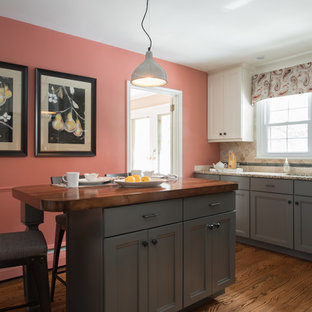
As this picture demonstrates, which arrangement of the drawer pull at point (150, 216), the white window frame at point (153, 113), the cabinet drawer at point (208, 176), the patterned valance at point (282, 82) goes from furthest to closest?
1. the white window frame at point (153, 113)
2. the cabinet drawer at point (208, 176)
3. the patterned valance at point (282, 82)
4. the drawer pull at point (150, 216)

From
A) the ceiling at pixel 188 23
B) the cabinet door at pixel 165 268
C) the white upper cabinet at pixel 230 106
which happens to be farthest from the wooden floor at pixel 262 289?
the ceiling at pixel 188 23

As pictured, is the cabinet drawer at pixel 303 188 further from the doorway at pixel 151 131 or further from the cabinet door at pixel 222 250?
the doorway at pixel 151 131

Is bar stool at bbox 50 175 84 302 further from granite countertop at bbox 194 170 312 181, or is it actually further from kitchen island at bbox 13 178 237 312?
granite countertop at bbox 194 170 312 181

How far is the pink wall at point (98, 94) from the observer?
277 cm

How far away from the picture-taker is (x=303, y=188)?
3.15m

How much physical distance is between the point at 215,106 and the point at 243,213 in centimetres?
167

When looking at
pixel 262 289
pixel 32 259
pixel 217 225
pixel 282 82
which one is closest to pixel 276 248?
pixel 262 289

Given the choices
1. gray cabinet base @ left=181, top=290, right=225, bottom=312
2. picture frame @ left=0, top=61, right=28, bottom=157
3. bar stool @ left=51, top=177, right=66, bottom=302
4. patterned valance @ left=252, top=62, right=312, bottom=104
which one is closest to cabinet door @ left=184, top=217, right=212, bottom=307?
gray cabinet base @ left=181, top=290, right=225, bottom=312

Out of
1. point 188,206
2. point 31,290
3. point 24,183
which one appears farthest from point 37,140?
point 188,206

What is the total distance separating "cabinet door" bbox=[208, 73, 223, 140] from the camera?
436 centimetres

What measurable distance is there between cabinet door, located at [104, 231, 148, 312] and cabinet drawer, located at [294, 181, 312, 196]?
2175 millimetres

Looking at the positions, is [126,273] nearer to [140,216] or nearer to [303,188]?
[140,216]

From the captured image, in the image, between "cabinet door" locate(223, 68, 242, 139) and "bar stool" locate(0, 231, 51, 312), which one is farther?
"cabinet door" locate(223, 68, 242, 139)

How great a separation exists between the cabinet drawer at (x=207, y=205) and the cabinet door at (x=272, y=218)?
1.35 metres
